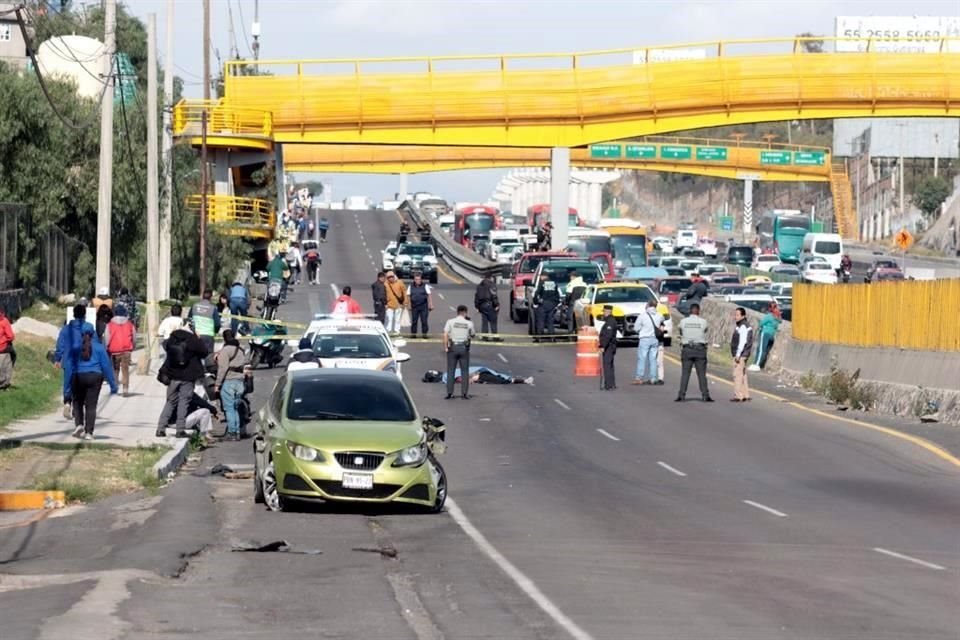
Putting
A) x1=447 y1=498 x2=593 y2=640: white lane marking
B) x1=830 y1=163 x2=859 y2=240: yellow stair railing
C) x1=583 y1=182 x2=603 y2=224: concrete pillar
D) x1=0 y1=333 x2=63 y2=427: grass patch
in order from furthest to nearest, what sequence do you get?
x1=583 y1=182 x2=603 y2=224: concrete pillar < x1=830 y1=163 x2=859 y2=240: yellow stair railing < x1=0 y1=333 x2=63 y2=427: grass patch < x1=447 y1=498 x2=593 y2=640: white lane marking

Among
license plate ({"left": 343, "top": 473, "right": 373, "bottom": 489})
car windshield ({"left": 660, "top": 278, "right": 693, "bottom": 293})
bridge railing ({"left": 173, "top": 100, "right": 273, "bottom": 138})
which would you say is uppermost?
bridge railing ({"left": 173, "top": 100, "right": 273, "bottom": 138})

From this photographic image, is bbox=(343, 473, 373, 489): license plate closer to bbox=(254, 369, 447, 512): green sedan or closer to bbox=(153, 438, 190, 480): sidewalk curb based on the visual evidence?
bbox=(254, 369, 447, 512): green sedan

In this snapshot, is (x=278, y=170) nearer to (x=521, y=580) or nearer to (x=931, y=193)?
(x=521, y=580)

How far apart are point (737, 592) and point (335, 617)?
10.7 ft

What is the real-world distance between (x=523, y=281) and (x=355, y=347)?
24382mm

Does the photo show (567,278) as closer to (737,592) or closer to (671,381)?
(671,381)

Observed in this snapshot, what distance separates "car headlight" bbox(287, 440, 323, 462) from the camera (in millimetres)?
17625

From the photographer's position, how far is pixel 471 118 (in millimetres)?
66125

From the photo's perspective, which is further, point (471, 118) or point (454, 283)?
point (454, 283)

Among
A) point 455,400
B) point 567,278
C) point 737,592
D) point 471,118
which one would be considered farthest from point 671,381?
point 471,118

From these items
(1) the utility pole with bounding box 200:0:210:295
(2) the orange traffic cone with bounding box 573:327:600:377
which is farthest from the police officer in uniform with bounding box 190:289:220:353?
(1) the utility pole with bounding box 200:0:210:295

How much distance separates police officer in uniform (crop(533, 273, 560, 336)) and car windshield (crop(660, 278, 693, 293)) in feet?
45.7

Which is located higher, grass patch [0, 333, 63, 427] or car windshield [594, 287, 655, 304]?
car windshield [594, 287, 655, 304]

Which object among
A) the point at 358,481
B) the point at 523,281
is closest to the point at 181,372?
the point at 358,481
